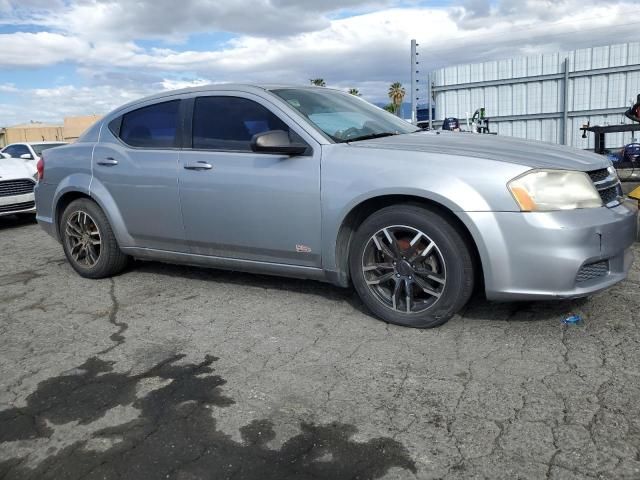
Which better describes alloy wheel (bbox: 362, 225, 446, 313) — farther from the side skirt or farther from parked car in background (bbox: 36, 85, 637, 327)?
the side skirt

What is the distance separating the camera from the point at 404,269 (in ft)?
11.9

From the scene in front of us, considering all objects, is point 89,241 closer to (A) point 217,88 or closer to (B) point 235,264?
(B) point 235,264

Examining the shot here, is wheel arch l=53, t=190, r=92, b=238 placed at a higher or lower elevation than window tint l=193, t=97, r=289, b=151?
lower

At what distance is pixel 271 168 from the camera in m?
3.99

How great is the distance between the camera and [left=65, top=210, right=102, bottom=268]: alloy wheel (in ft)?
17.1

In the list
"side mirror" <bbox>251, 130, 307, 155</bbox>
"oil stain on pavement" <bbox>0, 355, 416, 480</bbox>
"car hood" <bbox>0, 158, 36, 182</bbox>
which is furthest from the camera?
"car hood" <bbox>0, 158, 36, 182</bbox>

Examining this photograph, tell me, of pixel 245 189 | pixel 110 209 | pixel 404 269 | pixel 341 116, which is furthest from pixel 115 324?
pixel 341 116

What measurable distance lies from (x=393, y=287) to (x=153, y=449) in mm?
1824

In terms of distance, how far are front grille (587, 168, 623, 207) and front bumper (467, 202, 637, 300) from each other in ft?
0.41

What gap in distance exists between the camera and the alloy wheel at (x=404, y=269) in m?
3.53

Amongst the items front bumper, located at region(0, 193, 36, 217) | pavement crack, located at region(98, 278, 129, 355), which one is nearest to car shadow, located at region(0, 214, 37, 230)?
front bumper, located at region(0, 193, 36, 217)

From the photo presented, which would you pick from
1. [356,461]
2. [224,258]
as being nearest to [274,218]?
[224,258]

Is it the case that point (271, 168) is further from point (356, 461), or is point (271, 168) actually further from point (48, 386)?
Result: point (356, 461)

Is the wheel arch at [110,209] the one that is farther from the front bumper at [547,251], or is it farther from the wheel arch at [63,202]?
the front bumper at [547,251]
